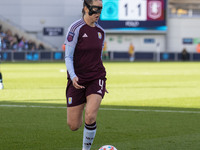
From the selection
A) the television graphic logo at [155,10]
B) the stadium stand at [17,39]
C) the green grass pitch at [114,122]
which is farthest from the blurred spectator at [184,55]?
the green grass pitch at [114,122]

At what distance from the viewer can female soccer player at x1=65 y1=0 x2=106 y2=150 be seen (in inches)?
306

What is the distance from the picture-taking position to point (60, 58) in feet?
204

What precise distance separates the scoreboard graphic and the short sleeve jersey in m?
58.4

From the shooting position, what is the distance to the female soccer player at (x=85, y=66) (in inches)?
306

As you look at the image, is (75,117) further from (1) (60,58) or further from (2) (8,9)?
(2) (8,9)

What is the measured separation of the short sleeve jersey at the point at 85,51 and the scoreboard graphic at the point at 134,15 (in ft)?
191

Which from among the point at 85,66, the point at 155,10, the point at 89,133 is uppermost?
the point at 155,10

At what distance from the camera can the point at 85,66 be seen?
784cm

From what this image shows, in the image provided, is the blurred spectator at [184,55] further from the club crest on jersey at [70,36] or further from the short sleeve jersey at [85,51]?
the club crest on jersey at [70,36]

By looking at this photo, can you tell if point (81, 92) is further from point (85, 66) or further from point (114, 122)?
point (114, 122)

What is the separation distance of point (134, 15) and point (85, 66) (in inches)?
2356

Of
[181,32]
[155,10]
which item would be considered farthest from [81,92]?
[181,32]


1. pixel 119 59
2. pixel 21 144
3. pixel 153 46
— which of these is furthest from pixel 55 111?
pixel 153 46

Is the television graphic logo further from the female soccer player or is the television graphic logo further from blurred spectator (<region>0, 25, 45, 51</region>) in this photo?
the female soccer player
